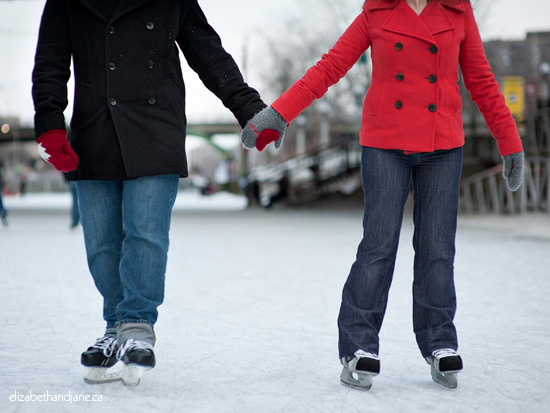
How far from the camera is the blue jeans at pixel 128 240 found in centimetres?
274

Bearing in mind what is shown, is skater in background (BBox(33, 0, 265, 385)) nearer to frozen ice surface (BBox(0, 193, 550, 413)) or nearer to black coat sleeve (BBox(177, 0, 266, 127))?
black coat sleeve (BBox(177, 0, 266, 127))

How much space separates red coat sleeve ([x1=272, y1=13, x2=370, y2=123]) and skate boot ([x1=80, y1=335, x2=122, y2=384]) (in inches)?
45.9

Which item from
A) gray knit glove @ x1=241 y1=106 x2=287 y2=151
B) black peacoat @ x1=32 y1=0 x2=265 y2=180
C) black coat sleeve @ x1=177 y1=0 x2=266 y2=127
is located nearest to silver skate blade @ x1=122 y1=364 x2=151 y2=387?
black peacoat @ x1=32 y1=0 x2=265 y2=180

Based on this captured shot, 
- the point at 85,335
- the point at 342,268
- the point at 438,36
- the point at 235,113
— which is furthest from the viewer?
the point at 342,268

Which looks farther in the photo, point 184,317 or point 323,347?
point 184,317

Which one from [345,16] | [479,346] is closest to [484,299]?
[479,346]

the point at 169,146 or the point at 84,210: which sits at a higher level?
the point at 169,146

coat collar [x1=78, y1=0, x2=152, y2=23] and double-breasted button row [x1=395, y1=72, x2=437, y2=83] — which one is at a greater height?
coat collar [x1=78, y1=0, x2=152, y2=23]

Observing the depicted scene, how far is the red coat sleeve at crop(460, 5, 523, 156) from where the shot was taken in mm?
2818

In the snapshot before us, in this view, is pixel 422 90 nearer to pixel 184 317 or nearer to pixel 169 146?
pixel 169 146

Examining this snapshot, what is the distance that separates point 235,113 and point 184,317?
1795 millimetres

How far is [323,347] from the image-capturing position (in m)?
3.53

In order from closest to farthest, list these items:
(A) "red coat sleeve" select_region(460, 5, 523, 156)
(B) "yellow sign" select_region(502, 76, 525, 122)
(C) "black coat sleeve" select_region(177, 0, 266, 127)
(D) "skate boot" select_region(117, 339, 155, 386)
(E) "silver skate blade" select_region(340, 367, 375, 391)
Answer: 1. (D) "skate boot" select_region(117, 339, 155, 386)
2. (E) "silver skate blade" select_region(340, 367, 375, 391)
3. (A) "red coat sleeve" select_region(460, 5, 523, 156)
4. (C) "black coat sleeve" select_region(177, 0, 266, 127)
5. (B) "yellow sign" select_region(502, 76, 525, 122)

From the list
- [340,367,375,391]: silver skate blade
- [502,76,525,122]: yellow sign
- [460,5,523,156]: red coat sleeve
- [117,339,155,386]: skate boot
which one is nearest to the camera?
[117,339,155,386]: skate boot
